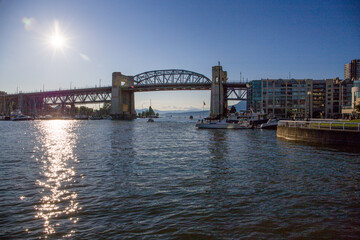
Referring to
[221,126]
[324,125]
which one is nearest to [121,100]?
[221,126]

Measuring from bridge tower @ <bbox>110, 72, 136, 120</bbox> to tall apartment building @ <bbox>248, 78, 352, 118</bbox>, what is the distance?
70817 mm

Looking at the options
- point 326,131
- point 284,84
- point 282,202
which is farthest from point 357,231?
point 284,84

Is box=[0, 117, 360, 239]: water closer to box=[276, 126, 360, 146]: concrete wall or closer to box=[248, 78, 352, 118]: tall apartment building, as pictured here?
box=[276, 126, 360, 146]: concrete wall

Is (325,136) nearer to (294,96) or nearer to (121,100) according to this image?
(294,96)

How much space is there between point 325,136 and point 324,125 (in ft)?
16.8

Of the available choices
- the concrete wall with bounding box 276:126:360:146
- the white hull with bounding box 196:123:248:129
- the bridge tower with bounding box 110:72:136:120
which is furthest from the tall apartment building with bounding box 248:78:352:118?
the concrete wall with bounding box 276:126:360:146

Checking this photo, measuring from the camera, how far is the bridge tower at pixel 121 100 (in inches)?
5714

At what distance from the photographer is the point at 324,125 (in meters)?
30.3

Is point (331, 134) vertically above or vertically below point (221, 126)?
above

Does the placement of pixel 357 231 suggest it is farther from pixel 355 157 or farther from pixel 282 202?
pixel 355 157

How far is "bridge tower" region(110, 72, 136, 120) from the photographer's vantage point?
14512 cm

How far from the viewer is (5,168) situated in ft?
46.4

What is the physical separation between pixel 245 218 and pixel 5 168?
520 inches

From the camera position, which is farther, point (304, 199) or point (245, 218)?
point (304, 199)
